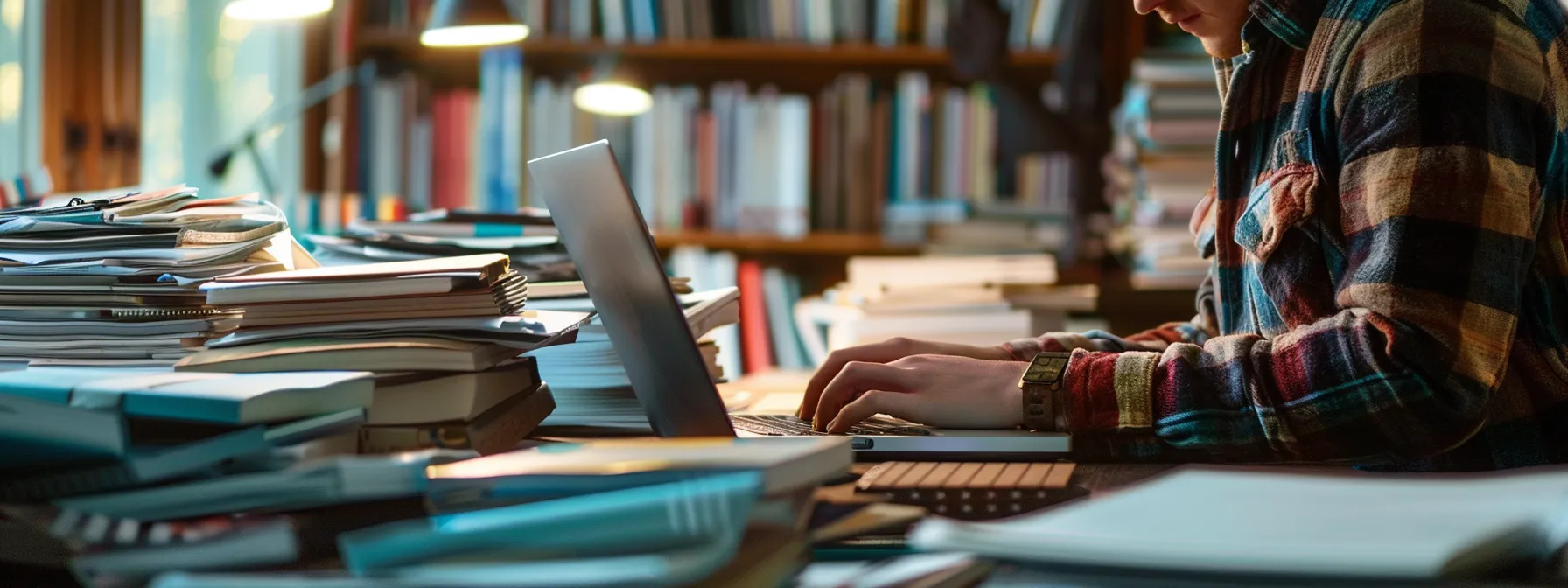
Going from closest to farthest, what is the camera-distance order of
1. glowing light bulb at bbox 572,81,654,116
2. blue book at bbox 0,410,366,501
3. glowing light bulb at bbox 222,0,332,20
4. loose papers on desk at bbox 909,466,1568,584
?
loose papers on desk at bbox 909,466,1568,584 < blue book at bbox 0,410,366,501 < glowing light bulb at bbox 222,0,332,20 < glowing light bulb at bbox 572,81,654,116

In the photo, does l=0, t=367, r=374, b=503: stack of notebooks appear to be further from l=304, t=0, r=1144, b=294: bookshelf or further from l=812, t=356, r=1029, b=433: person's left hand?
l=304, t=0, r=1144, b=294: bookshelf

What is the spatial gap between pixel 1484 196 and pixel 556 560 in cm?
65

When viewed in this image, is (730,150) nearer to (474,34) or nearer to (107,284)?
(474,34)

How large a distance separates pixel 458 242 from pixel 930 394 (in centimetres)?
46

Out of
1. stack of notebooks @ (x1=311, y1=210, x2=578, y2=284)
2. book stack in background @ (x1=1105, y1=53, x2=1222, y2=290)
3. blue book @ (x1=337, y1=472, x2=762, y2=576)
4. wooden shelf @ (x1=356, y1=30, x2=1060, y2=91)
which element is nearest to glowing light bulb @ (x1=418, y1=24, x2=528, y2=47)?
wooden shelf @ (x1=356, y1=30, x2=1060, y2=91)

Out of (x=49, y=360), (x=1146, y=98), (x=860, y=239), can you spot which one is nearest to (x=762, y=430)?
(x=49, y=360)

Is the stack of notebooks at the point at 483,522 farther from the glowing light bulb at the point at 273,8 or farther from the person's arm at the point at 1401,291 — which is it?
the glowing light bulb at the point at 273,8

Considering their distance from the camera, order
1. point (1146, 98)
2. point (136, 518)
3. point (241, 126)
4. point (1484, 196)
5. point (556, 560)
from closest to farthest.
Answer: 1. point (556, 560)
2. point (136, 518)
3. point (1484, 196)
4. point (1146, 98)
5. point (241, 126)

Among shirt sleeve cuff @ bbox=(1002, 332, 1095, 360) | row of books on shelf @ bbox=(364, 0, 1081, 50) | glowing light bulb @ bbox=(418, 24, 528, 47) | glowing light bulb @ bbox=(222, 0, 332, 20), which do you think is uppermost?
row of books on shelf @ bbox=(364, 0, 1081, 50)

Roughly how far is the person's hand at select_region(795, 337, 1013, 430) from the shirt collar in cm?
34

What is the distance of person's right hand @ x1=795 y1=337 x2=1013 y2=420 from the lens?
1039 mm

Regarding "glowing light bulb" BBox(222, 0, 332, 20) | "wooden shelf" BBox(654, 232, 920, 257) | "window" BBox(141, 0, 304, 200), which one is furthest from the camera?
"wooden shelf" BBox(654, 232, 920, 257)

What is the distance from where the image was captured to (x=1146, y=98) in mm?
2541

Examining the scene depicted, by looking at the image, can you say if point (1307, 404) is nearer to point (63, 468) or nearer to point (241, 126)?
point (63, 468)
